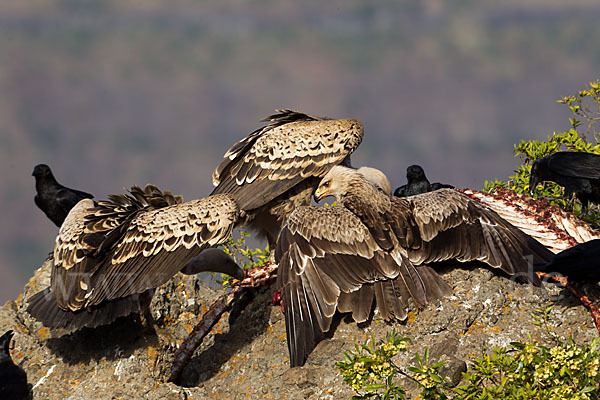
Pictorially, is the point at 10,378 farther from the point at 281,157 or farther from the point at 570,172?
→ the point at 570,172

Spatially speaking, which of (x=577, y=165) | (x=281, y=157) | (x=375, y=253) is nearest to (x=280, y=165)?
(x=281, y=157)

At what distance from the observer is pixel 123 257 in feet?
19.5

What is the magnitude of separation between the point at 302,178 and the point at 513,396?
12.2 feet

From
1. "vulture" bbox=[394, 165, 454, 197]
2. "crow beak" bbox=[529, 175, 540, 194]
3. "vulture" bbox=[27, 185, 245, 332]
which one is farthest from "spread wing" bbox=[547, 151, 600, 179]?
"vulture" bbox=[27, 185, 245, 332]

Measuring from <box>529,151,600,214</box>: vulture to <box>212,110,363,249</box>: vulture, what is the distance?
2.17m

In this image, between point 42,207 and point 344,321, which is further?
point 42,207

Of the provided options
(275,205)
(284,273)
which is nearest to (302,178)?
(275,205)

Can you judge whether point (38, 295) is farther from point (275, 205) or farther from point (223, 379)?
point (275, 205)

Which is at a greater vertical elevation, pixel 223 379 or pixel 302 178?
pixel 302 178

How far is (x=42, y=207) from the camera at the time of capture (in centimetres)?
917

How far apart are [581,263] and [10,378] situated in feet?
14.8

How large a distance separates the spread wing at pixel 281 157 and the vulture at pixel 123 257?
683mm

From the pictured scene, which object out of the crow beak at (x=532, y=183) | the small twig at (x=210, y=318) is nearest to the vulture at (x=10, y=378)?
the small twig at (x=210, y=318)

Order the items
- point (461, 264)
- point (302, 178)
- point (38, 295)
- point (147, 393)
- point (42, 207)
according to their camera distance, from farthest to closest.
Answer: point (42, 207) → point (302, 178) → point (38, 295) → point (461, 264) → point (147, 393)
